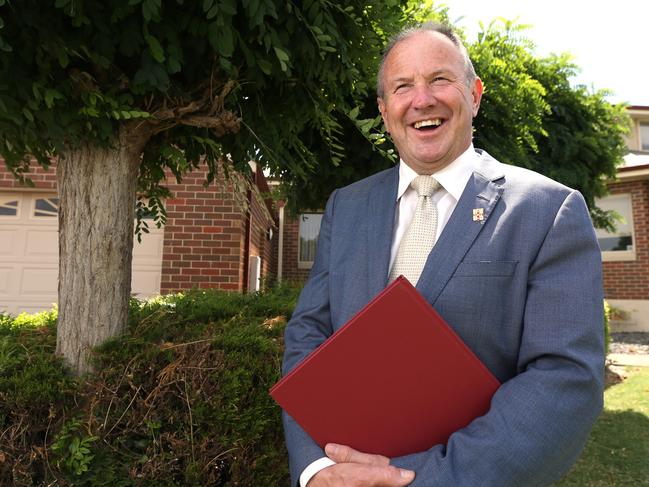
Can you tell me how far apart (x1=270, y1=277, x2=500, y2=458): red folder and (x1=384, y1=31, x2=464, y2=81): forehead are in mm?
778

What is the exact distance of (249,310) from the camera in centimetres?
346

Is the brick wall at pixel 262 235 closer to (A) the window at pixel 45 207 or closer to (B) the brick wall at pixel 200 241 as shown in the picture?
(B) the brick wall at pixel 200 241

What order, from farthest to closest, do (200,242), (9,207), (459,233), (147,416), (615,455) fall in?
(9,207) < (200,242) < (615,455) < (147,416) < (459,233)

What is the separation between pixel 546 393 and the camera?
1.20 m

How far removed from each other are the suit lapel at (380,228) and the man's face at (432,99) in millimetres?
148

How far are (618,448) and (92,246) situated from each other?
502 cm

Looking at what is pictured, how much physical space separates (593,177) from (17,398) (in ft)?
24.5

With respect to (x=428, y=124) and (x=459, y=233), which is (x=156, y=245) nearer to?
(x=428, y=124)

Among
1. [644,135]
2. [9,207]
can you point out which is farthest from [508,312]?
[644,135]

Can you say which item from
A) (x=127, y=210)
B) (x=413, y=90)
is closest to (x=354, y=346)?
(x=413, y=90)

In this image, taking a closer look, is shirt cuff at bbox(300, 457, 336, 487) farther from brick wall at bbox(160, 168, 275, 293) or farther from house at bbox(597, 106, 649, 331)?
house at bbox(597, 106, 649, 331)

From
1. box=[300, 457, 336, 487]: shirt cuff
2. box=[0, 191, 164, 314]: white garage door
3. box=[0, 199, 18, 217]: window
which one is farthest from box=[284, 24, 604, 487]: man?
box=[0, 199, 18, 217]: window

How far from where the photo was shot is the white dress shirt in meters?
1.60

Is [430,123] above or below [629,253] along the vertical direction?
below
